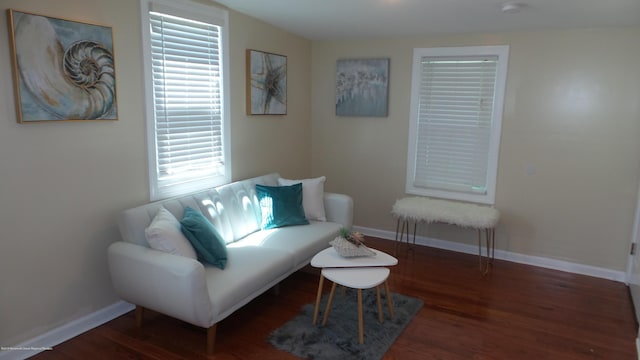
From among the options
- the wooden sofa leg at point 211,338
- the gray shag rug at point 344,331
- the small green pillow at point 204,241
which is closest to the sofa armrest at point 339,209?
the gray shag rug at point 344,331

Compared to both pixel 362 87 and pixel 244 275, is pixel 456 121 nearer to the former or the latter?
pixel 362 87

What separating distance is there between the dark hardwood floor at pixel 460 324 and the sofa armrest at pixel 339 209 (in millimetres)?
577

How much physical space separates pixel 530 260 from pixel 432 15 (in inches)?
99.9

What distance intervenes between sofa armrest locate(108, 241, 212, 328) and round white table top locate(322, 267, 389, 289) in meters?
0.77

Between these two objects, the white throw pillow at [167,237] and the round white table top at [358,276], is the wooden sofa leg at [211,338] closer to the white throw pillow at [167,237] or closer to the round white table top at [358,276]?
the white throw pillow at [167,237]

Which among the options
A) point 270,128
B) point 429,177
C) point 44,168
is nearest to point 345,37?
point 270,128

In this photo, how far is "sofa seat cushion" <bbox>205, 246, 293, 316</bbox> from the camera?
268 centimetres

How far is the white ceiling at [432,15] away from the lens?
3.22 meters

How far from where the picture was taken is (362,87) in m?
4.90

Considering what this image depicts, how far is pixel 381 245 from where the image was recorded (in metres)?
4.81

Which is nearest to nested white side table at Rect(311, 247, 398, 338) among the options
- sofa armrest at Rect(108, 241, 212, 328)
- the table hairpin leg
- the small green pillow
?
the small green pillow

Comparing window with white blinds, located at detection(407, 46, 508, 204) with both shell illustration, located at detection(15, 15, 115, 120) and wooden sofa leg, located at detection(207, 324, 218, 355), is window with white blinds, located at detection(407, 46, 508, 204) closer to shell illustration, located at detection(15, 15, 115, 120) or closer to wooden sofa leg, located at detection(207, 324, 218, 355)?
wooden sofa leg, located at detection(207, 324, 218, 355)

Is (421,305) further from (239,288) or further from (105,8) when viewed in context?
(105,8)

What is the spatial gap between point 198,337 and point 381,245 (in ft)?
8.06
